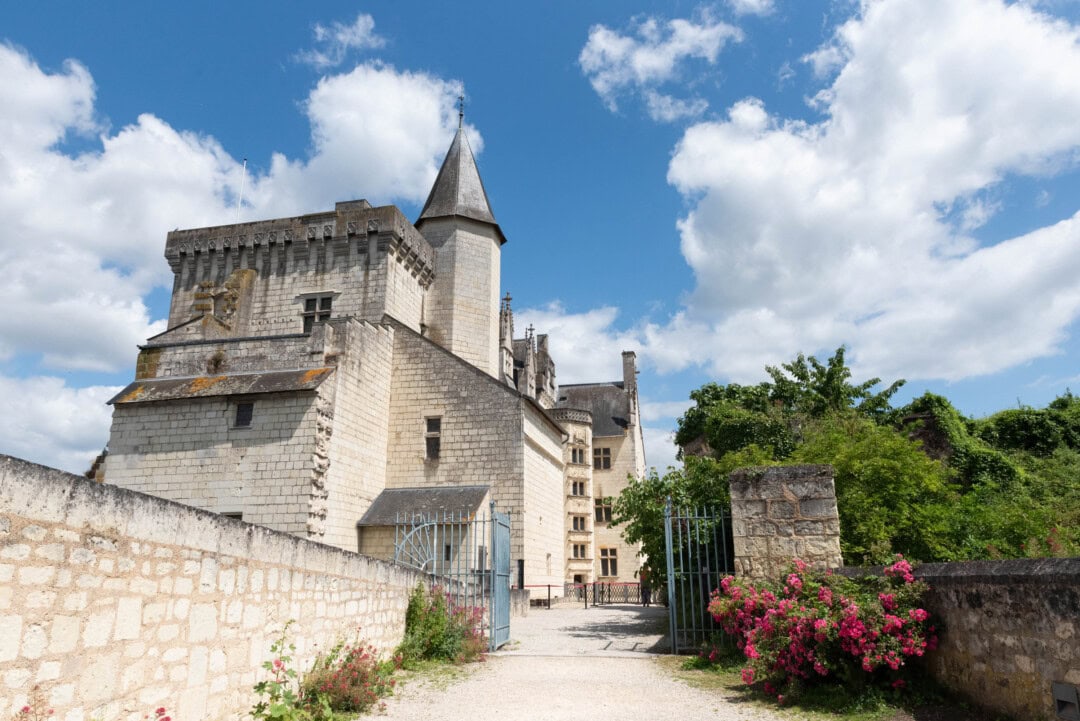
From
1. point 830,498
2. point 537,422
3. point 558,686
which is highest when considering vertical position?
point 537,422

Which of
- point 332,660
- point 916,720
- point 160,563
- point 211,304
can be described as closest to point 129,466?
point 211,304

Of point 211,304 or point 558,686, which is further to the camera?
point 211,304

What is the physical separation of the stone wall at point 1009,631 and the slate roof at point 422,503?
1214 centimetres

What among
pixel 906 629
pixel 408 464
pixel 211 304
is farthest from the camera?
pixel 211 304

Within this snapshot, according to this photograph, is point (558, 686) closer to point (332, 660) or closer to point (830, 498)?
point (332, 660)

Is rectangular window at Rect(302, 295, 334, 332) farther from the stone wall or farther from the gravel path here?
the stone wall

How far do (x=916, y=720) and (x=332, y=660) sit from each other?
4.96 m

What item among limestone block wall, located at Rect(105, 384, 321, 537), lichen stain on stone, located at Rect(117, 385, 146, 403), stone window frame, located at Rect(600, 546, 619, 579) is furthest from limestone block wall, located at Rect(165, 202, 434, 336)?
stone window frame, located at Rect(600, 546, 619, 579)

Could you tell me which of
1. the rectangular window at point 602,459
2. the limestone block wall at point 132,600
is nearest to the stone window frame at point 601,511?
the rectangular window at point 602,459

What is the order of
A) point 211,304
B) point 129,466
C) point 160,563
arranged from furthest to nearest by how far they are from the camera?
1. point 211,304
2. point 129,466
3. point 160,563

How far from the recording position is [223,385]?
628 inches

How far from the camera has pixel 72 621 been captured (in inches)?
144

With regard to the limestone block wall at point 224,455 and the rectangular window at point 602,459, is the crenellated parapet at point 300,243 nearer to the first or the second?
the limestone block wall at point 224,455

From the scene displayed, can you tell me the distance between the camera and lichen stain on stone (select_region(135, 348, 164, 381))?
674 inches
